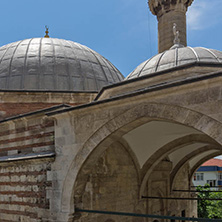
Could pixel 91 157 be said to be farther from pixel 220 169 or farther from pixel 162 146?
pixel 220 169

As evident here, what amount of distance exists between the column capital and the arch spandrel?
1104 cm

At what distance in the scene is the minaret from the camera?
47.5ft

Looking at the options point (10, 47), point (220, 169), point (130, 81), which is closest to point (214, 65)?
point (130, 81)

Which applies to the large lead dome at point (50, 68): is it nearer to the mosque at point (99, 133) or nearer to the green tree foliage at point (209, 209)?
the mosque at point (99, 133)

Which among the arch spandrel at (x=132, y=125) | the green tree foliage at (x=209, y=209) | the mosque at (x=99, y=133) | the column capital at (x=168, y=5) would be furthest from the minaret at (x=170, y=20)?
the arch spandrel at (x=132, y=125)

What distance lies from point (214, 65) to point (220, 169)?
85.5 ft

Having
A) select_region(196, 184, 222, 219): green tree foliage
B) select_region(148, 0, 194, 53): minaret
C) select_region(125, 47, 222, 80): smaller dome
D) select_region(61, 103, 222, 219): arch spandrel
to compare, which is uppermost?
select_region(148, 0, 194, 53): minaret

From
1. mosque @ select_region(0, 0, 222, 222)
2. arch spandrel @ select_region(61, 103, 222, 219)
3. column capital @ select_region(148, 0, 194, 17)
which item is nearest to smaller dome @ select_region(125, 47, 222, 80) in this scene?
mosque @ select_region(0, 0, 222, 222)

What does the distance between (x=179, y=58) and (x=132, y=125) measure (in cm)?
354

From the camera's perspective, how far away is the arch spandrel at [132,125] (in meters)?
4.38

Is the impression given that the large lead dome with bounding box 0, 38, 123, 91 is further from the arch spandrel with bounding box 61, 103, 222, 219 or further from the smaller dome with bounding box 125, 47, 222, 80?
the arch spandrel with bounding box 61, 103, 222, 219

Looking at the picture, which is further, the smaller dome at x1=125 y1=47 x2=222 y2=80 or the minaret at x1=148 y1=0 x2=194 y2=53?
the minaret at x1=148 y1=0 x2=194 y2=53

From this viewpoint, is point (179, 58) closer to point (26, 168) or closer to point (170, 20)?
point (26, 168)

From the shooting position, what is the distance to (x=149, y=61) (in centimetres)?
880
